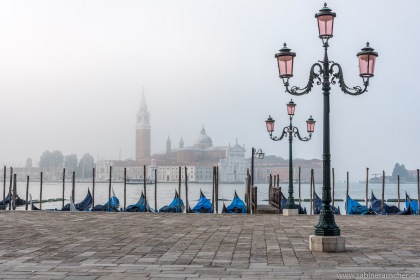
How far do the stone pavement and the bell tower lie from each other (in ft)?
446

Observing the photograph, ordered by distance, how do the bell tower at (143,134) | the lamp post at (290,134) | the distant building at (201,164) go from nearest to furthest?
the lamp post at (290,134) < the distant building at (201,164) < the bell tower at (143,134)

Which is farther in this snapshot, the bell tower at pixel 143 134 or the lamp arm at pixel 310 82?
the bell tower at pixel 143 134

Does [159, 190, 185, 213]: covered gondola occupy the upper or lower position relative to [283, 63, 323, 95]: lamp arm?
lower

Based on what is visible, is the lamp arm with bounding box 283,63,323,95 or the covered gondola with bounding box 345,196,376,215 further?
the covered gondola with bounding box 345,196,376,215

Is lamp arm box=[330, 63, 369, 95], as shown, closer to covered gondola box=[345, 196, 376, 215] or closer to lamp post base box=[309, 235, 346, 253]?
lamp post base box=[309, 235, 346, 253]

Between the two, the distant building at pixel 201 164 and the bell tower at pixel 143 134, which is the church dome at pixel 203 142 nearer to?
the distant building at pixel 201 164

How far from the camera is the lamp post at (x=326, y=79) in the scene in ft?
27.9

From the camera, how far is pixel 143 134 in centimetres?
15462

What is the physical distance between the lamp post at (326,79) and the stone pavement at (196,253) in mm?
376

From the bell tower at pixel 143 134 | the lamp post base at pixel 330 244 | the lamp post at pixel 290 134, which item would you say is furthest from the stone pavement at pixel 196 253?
the bell tower at pixel 143 134

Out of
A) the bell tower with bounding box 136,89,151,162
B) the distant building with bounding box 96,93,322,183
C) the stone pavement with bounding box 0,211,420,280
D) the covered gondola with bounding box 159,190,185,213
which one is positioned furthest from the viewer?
the bell tower with bounding box 136,89,151,162

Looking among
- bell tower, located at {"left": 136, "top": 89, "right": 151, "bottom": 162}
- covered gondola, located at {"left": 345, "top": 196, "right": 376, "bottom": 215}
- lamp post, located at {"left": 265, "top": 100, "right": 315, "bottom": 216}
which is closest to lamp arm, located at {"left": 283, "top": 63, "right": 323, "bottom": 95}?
lamp post, located at {"left": 265, "top": 100, "right": 315, "bottom": 216}

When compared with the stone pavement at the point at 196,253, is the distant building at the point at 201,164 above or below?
above

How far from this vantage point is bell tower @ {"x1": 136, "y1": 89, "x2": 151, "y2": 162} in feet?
490
